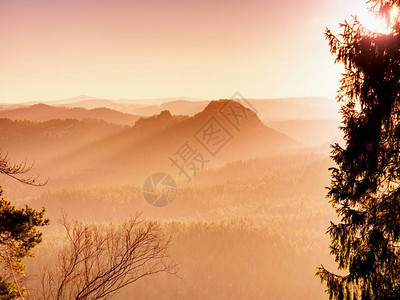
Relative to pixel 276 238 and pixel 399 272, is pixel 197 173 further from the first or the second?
pixel 399 272

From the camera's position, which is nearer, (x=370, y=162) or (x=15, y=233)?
(x=370, y=162)

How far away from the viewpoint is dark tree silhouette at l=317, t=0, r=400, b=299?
6.05m

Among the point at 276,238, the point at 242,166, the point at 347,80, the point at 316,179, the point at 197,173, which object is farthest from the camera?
the point at 197,173

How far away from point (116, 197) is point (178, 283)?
227ft

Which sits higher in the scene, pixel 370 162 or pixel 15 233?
pixel 370 162

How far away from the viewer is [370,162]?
6492 millimetres

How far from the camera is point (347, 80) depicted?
658 centimetres

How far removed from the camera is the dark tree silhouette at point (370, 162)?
19.9 feet

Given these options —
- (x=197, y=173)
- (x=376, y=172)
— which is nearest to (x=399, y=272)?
(x=376, y=172)

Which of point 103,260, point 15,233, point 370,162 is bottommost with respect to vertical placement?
point 103,260

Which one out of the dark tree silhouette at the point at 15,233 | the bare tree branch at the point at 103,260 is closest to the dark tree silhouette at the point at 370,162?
the bare tree branch at the point at 103,260

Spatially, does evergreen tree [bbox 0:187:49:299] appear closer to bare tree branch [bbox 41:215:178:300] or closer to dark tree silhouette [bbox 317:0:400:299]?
bare tree branch [bbox 41:215:178:300]

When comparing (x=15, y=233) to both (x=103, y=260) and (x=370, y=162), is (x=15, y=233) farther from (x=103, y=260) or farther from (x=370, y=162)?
(x=370, y=162)

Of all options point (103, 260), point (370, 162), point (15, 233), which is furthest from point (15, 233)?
point (370, 162)
